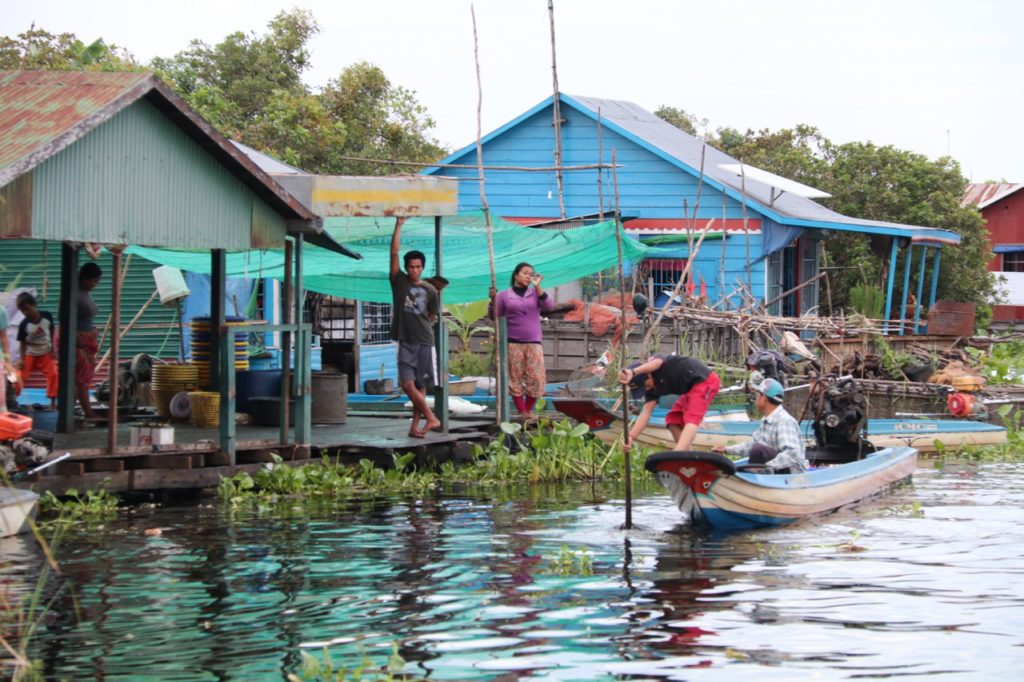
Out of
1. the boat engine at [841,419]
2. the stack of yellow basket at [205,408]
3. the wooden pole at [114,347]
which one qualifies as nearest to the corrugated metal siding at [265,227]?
the wooden pole at [114,347]

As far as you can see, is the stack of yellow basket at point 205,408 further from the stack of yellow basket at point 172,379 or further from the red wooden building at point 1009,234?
the red wooden building at point 1009,234

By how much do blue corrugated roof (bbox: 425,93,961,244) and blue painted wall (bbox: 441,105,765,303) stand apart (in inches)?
11.5

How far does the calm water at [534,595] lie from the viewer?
282 inches

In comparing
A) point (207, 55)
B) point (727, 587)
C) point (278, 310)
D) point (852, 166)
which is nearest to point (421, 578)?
point (727, 587)

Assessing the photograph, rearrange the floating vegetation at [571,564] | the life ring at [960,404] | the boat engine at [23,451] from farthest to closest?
the life ring at [960,404] → the boat engine at [23,451] → the floating vegetation at [571,564]

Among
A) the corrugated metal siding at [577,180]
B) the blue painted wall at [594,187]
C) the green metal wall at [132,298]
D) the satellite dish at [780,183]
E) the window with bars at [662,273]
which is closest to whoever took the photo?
the green metal wall at [132,298]

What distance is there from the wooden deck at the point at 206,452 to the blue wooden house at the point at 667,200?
10.7m

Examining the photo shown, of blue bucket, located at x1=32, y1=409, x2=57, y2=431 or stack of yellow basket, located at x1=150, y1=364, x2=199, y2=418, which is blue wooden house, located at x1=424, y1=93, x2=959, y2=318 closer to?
stack of yellow basket, located at x1=150, y1=364, x2=199, y2=418

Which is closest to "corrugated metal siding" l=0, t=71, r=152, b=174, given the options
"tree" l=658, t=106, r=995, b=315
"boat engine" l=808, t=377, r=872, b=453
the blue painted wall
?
"boat engine" l=808, t=377, r=872, b=453

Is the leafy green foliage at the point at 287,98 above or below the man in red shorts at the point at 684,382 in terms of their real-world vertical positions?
above

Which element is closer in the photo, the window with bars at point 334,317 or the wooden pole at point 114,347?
the wooden pole at point 114,347

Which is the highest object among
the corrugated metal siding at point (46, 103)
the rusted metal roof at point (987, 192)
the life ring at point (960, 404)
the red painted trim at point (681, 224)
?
the rusted metal roof at point (987, 192)

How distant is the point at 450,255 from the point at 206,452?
512 centimetres

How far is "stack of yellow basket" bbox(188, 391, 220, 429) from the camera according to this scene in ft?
47.5
